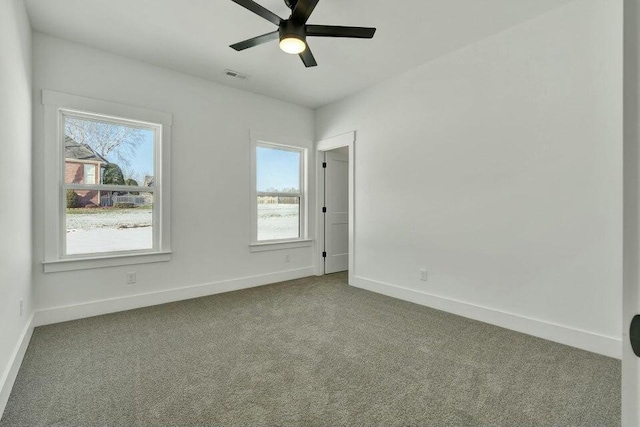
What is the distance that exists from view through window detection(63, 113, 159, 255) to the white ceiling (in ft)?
2.78

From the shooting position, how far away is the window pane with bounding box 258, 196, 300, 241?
4.75 m

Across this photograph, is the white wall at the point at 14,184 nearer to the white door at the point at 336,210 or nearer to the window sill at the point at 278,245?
the window sill at the point at 278,245

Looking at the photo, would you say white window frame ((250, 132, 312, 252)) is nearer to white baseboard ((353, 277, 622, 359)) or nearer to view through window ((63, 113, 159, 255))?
view through window ((63, 113, 159, 255))

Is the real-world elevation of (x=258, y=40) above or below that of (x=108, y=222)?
above

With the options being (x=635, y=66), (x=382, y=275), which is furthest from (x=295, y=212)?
(x=635, y=66)

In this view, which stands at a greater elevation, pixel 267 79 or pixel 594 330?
pixel 267 79

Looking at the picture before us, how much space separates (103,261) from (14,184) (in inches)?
54.0

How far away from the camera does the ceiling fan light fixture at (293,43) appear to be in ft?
7.91

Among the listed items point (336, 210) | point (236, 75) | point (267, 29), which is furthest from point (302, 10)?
point (336, 210)

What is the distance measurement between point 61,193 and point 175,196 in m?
1.07

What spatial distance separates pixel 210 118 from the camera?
13.4 feet

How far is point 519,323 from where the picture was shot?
2.88 metres

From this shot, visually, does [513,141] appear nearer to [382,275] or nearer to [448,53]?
[448,53]

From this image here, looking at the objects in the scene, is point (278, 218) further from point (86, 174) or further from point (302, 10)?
point (302, 10)
